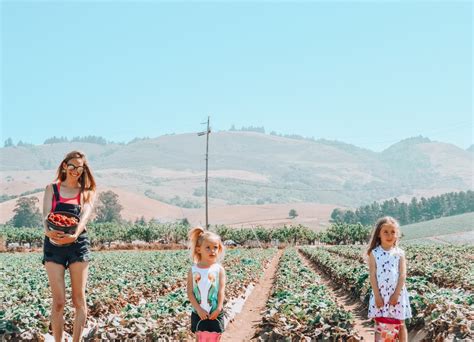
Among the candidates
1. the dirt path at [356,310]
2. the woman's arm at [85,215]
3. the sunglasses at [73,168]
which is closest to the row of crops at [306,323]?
the dirt path at [356,310]

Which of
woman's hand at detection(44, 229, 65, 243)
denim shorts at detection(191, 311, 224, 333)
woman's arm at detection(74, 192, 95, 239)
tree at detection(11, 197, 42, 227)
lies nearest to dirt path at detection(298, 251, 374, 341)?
denim shorts at detection(191, 311, 224, 333)

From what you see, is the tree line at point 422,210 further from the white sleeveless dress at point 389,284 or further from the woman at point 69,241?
the woman at point 69,241

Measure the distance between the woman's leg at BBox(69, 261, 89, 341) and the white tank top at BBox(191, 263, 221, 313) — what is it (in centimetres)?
159

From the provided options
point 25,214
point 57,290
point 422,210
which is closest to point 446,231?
point 422,210

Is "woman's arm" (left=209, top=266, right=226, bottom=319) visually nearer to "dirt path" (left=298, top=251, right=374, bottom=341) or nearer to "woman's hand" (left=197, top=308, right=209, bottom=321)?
"woman's hand" (left=197, top=308, right=209, bottom=321)

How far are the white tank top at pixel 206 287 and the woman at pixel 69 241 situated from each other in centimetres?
160

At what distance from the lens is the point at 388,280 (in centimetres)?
684

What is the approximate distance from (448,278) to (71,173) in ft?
42.5

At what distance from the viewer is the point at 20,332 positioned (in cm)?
811

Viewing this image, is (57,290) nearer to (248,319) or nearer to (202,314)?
(202,314)

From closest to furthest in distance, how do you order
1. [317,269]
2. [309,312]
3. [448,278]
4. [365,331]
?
[309,312]
[365,331]
[448,278]
[317,269]

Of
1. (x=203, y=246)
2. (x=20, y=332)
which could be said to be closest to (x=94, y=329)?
(x=20, y=332)

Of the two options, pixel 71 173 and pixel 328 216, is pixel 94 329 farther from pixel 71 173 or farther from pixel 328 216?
pixel 328 216

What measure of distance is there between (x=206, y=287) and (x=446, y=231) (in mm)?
77532
